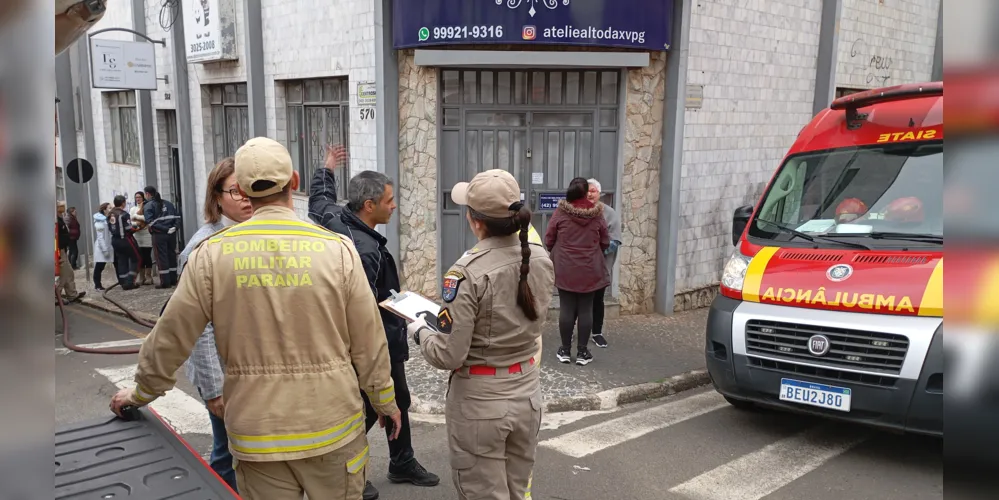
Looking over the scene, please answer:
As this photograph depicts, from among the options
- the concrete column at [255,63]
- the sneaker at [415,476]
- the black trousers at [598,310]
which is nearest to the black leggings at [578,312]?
the black trousers at [598,310]

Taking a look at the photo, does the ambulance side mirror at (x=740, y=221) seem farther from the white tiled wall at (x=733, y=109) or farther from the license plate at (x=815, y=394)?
the white tiled wall at (x=733, y=109)

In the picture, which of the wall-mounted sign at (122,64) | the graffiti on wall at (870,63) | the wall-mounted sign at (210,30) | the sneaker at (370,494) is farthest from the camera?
the wall-mounted sign at (122,64)

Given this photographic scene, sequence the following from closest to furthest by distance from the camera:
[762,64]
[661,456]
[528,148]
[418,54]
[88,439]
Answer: [88,439], [661,456], [418,54], [528,148], [762,64]

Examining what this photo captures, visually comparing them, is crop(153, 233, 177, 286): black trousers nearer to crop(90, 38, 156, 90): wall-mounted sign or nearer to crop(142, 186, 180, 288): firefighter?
crop(142, 186, 180, 288): firefighter

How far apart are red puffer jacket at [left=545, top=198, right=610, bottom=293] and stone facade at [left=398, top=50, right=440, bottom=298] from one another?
7.87 feet

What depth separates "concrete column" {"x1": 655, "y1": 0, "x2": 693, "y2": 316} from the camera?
8359 mm

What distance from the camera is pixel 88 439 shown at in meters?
2.57

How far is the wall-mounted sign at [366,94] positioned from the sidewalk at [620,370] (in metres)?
3.15

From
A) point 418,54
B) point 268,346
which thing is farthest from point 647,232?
point 268,346

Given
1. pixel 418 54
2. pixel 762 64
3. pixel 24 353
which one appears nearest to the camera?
pixel 24 353

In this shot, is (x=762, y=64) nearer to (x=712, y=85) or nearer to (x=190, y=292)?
(x=712, y=85)

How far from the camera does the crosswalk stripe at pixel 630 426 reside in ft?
16.2

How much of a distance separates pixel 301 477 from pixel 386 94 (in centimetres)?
633

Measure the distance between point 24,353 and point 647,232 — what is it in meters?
8.60
